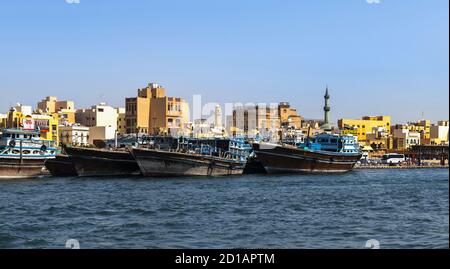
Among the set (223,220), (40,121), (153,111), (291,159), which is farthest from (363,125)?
(223,220)

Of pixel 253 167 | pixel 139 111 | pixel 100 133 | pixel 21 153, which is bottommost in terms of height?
pixel 253 167

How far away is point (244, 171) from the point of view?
67.4 m

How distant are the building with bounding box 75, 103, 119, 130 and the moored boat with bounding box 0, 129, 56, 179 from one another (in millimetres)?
41935

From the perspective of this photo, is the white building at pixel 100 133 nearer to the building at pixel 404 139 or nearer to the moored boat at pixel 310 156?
the moored boat at pixel 310 156

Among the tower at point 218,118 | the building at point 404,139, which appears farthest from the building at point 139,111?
the building at point 404,139

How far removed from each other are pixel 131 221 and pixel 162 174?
3411cm

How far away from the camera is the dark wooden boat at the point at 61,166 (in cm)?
6091

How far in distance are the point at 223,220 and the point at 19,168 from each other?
3499 centimetres

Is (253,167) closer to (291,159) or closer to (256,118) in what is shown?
(291,159)

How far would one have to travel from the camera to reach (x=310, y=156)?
6262 cm

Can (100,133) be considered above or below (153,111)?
below

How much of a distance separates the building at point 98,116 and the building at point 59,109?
1428mm

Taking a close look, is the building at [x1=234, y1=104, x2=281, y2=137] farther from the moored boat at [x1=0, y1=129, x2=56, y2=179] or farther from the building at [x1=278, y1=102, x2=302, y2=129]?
the moored boat at [x1=0, y1=129, x2=56, y2=179]
